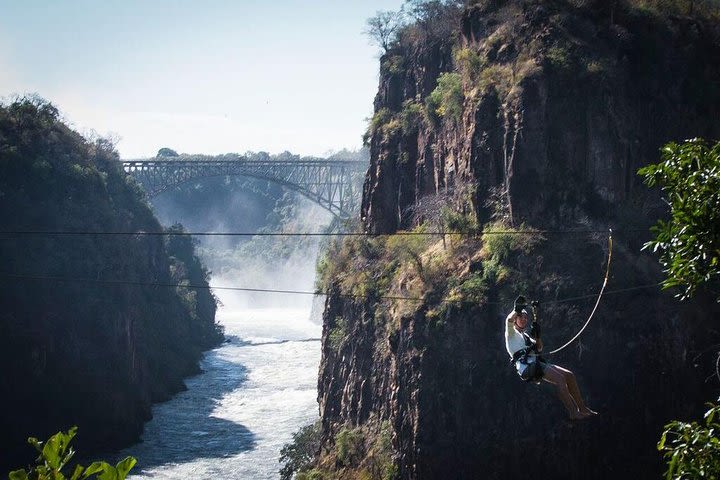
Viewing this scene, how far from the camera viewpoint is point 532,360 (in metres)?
15.5

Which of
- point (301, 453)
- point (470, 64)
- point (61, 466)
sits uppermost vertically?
point (470, 64)

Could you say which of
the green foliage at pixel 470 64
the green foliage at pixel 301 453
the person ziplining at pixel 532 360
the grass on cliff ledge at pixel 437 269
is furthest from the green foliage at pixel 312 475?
the person ziplining at pixel 532 360

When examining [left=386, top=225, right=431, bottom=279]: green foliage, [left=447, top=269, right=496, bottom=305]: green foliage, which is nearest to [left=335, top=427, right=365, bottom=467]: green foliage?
[left=386, top=225, right=431, bottom=279]: green foliage

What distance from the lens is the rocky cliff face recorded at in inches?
1164

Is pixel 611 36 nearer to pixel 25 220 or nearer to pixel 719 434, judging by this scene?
pixel 719 434

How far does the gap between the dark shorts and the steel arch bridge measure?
74030mm

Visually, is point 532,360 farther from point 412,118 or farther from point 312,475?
point 412,118

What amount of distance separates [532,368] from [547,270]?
15878mm

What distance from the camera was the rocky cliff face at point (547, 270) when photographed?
29.6 metres

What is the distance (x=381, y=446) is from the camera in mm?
33156

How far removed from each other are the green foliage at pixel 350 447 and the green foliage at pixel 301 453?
3.89 meters

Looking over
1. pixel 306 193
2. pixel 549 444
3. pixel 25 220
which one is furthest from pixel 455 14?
pixel 306 193

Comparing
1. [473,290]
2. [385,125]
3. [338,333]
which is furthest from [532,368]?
[385,125]

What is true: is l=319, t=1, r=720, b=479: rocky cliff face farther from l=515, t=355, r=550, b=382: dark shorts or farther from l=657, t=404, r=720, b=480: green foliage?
l=657, t=404, r=720, b=480: green foliage
